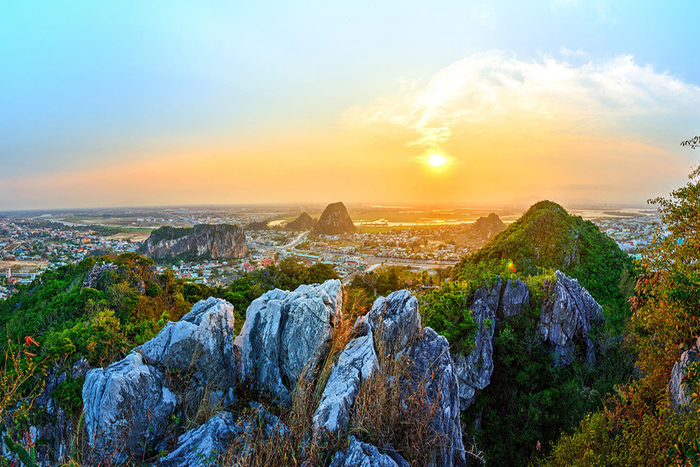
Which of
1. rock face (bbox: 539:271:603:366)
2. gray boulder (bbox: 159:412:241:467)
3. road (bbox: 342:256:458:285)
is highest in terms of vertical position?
gray boulder (bbox: 159:412:241:467)

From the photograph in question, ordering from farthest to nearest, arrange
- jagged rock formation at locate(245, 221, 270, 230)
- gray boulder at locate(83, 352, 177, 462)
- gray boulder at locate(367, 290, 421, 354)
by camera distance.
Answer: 1. jagged rock formation at locate(245, 221, 270, 230)
2. gray boulder at locate(367, 290, 421, 354)
3. gray boulder at locate(83, 352, 177, 462)

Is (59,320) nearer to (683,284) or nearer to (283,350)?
(283,350)

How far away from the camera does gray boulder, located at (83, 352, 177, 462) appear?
13.9 ft

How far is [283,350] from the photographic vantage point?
18.9 ft

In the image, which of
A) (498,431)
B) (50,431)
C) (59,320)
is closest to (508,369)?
(498,431)

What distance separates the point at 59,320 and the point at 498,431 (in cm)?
1784

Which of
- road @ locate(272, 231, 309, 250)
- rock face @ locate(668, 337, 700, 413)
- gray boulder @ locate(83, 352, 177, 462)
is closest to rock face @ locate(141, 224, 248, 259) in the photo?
road @ locate(272, 231, 309, 250)

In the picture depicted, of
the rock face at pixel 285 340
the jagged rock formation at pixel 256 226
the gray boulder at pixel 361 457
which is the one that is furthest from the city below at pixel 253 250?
the gray boulder at pixel 361 457

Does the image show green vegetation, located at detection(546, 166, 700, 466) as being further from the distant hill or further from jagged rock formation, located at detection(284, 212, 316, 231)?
jagged rock formation, located at detection(284, 212, 316, 231)

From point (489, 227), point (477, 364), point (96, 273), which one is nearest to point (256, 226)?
point (489, 227)

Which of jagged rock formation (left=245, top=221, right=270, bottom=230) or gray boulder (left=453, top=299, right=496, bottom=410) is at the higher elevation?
jagged rock formation (left=245, top=221, right=270, bottom=230)

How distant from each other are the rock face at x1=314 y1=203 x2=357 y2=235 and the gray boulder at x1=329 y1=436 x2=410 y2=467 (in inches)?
2872

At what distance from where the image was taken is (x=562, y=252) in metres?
20.5

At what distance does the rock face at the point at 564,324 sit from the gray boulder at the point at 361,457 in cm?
1093
